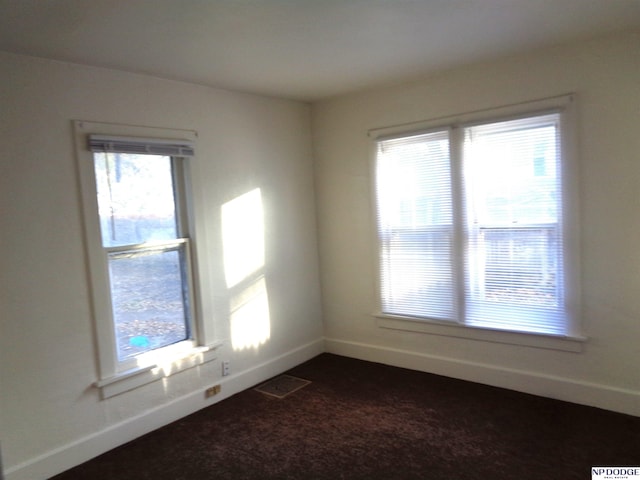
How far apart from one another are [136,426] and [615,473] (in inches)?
115

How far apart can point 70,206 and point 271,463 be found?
6.60ft

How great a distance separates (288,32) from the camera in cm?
260

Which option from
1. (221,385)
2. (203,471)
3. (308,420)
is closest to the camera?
(203,471)

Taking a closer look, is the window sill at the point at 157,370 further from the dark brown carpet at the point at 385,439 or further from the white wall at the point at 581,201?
the white wall at the point at 581,201

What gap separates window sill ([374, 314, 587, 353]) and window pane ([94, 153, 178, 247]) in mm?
2100

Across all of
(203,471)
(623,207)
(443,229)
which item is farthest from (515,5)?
(203,471)

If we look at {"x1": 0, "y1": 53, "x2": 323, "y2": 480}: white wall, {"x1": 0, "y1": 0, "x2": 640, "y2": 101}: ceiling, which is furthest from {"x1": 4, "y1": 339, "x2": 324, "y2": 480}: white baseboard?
{"x1": 0, "y1": 0, "x2": 640, "y2": 101}: ceiling

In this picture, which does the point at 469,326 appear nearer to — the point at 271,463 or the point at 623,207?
the point at 623,207

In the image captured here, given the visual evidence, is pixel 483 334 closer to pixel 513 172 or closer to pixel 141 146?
pixel 513 172

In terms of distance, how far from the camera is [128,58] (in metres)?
2.89

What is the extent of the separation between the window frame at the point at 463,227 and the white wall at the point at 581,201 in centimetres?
5

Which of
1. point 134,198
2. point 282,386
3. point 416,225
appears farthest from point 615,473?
point 134,198

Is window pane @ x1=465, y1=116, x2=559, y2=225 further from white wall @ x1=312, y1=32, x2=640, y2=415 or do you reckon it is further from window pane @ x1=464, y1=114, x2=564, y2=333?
white wall @ x1=312, y1=32, x2=640, y2=415

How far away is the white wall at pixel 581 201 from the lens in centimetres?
306
